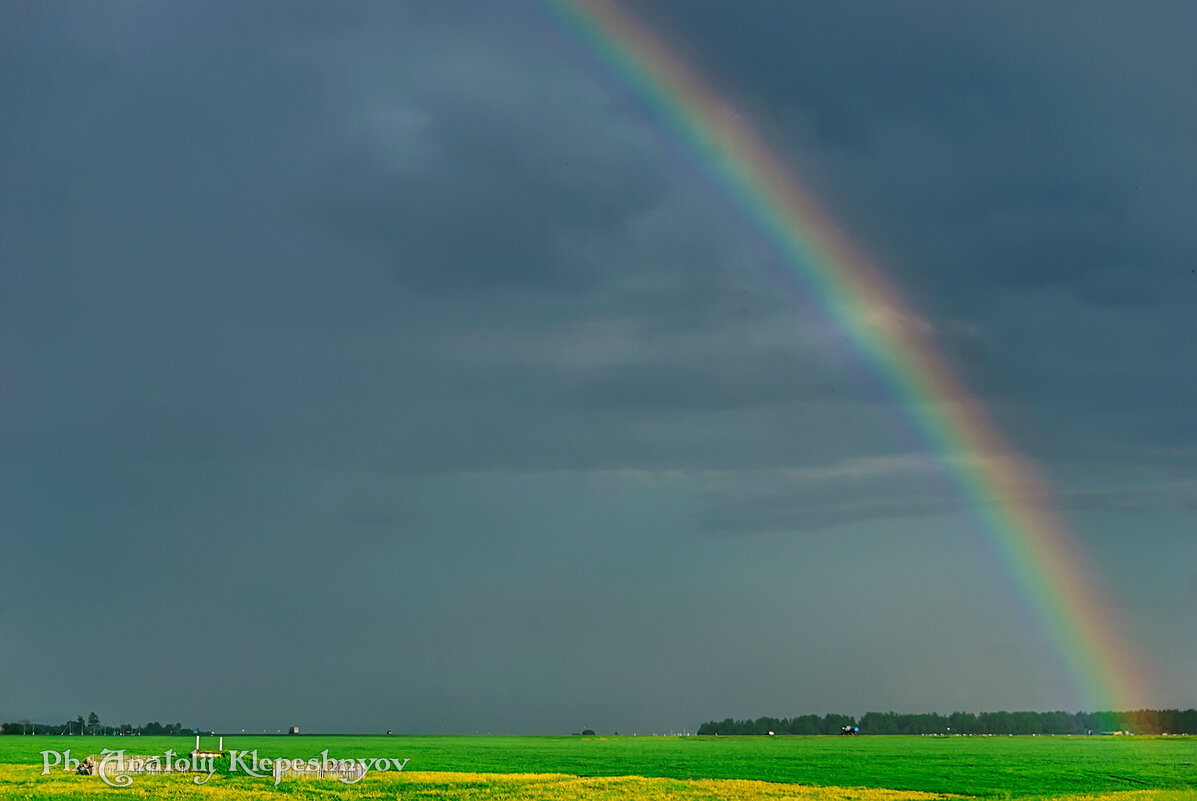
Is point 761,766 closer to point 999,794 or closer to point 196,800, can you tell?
point 999,794

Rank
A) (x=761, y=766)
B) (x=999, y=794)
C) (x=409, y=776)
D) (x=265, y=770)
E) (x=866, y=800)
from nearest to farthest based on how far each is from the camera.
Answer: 1. (x=866, y=800)
2. (x=999, y=794)
3. (x=265, y=770)
4. (x=409, y=776)
5. (x=761, y=766)

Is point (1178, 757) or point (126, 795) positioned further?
point (1178, 757)

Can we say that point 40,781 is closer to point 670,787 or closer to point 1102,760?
point 670,787

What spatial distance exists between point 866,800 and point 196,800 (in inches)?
1253

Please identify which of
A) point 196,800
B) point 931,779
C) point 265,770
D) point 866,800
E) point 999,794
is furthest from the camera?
point 931,779

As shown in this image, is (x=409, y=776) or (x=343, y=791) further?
(x=409, y=776)

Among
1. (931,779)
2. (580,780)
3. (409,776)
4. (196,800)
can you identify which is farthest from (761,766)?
(196,800)

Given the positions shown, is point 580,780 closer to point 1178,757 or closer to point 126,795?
point 126,795

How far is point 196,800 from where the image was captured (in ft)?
164

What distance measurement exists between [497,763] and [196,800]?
53.6 metres

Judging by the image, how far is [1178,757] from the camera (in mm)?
109188

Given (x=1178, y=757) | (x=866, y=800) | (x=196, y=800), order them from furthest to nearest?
(x=1178, y=757)
(x=866, y=800)
(x=196, y=800)

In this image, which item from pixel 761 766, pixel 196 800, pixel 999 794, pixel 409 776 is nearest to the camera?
pixel 196 800

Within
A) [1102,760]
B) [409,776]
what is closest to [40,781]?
[409,776]
